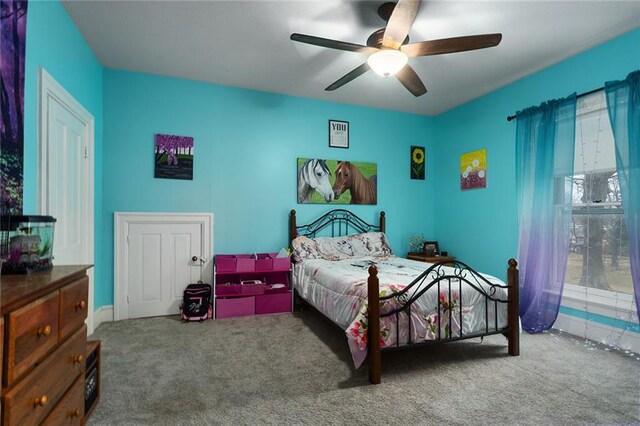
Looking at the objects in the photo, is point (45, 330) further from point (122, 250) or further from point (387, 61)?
point (122, 250)

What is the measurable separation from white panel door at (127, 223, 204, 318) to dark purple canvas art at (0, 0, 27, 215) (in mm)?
1783

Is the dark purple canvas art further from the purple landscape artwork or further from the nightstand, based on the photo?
the nightstand

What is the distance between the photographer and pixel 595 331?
2.86m

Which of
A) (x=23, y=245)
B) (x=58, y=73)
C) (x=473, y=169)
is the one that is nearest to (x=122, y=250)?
(x=58, y=73)

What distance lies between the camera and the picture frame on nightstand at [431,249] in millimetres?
4516

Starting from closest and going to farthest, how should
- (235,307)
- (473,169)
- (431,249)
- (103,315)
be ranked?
(103,315) < (235,307) < (473,169) < (431,249)

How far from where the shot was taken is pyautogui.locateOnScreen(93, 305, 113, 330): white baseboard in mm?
3200

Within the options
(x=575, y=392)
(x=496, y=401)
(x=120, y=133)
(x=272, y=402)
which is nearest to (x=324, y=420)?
(x=272, y=402)

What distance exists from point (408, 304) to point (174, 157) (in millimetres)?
3003

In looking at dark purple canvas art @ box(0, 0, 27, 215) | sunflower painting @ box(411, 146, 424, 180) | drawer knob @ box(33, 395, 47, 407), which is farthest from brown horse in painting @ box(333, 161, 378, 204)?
drawer knob @ box(33, 395, 47, 407)

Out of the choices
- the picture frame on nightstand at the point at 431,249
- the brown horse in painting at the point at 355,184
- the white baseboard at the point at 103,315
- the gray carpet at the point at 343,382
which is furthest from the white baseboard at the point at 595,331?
the white baseboard at the point at 103,315

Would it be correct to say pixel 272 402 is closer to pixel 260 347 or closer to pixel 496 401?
pixel 260 347

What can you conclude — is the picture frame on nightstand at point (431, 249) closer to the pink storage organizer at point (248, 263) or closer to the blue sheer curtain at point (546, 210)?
the blue sheer curtain at point (546, 210)

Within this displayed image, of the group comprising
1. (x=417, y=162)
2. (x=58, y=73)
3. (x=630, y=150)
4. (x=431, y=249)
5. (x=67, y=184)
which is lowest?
(x=431, y=249)
